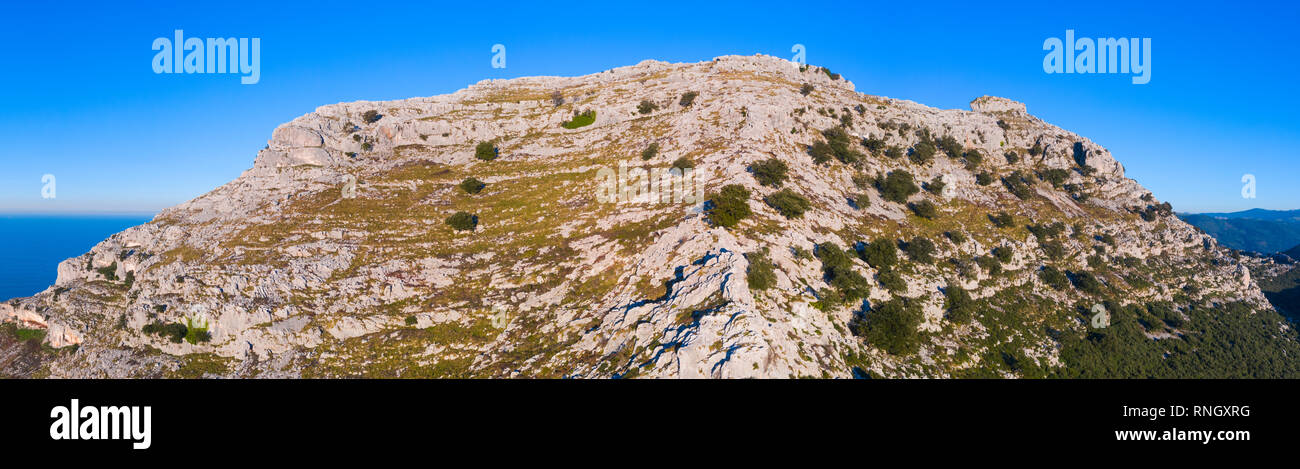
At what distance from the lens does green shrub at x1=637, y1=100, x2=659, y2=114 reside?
82.2m

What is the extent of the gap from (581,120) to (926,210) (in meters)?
55.3

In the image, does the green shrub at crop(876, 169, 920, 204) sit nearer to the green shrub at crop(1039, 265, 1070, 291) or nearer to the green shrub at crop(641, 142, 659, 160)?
the green shrub at crop(1039, 265, 1070, 291)

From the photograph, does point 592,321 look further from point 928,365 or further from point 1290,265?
point 1290,265

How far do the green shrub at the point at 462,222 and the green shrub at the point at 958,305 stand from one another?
5572 centimetres

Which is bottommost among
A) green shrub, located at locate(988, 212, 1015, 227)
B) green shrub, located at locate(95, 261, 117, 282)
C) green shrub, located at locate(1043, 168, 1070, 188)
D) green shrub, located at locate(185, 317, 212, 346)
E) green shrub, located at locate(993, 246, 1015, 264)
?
green shrub, located at locate(185, 317, 212, 346)

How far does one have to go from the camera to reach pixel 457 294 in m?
49.8

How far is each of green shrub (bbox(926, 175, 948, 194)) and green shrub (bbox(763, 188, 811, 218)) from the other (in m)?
29.6

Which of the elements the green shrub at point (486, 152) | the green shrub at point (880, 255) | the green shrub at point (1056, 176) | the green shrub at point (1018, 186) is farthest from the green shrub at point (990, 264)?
the green shrub at point (486, 152)

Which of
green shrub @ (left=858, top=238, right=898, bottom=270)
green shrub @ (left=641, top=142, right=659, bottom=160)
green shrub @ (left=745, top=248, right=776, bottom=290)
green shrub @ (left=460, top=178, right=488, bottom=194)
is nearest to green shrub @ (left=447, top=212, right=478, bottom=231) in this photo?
green shrub @ (left=460, top=178, right=488, bottom=194)

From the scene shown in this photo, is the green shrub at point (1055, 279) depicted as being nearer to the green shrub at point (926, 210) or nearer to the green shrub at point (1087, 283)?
the green shrub at point (1087, 283)

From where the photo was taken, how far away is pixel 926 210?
212 feet

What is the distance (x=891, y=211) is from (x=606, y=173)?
39387 mm

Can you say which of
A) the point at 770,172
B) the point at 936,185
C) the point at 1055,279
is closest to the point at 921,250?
the point at 770,172
